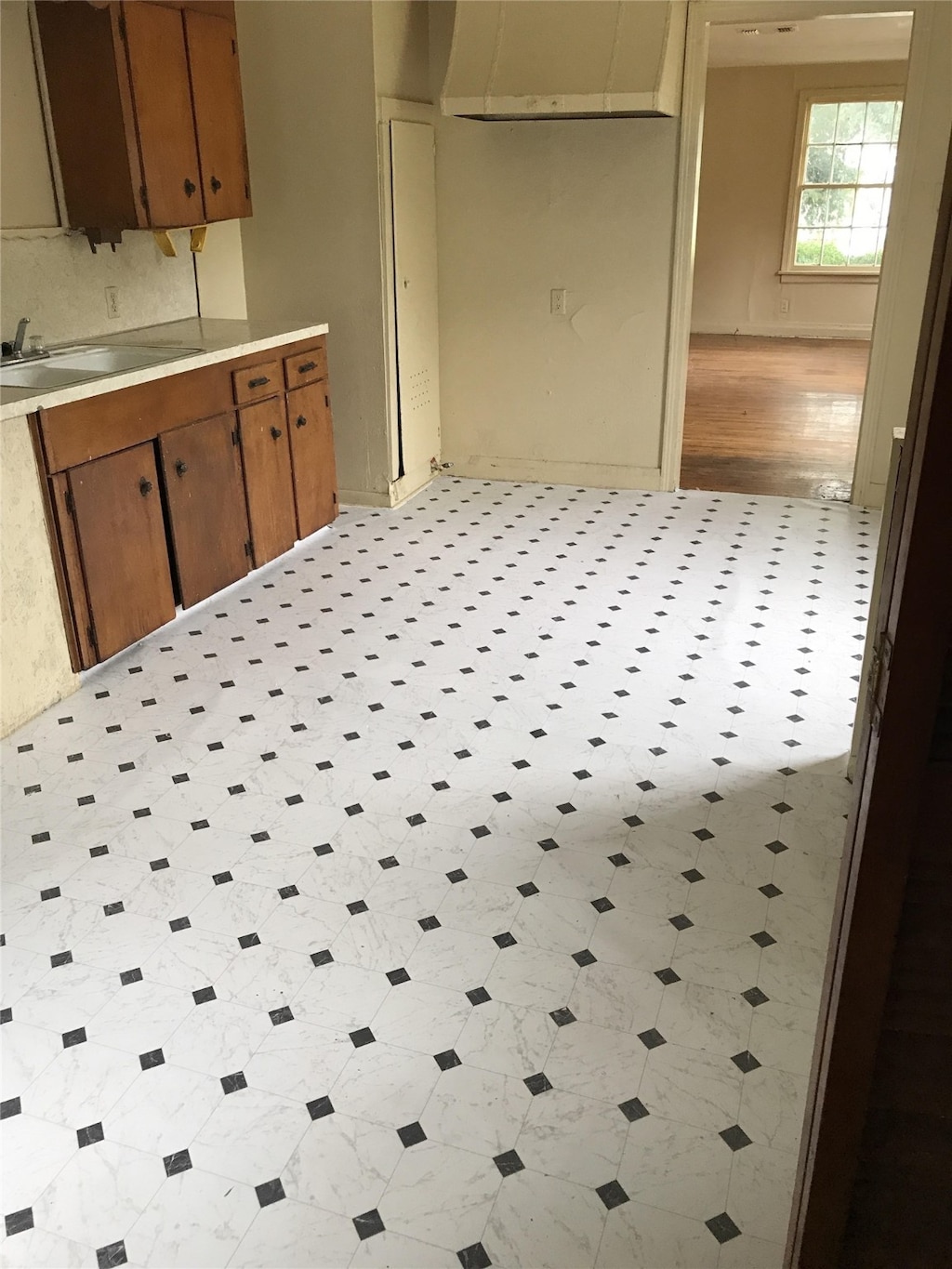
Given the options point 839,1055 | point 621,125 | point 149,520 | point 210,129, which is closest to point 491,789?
point 149,520

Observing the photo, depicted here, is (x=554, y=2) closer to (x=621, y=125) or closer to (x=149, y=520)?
(x=621, y=125)

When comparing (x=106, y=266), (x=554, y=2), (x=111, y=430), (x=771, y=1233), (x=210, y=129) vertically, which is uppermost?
(x=554, y=2)

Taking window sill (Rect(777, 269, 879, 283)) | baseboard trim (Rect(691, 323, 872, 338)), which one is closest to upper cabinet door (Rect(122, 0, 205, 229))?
baseboard trim (Rect(691, 323, 872, 338))

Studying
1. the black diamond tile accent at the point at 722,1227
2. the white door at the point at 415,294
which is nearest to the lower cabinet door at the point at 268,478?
the white door at the point at 415,294

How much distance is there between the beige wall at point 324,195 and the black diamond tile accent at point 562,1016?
4209 millimetres

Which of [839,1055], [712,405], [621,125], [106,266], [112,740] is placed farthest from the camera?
[712,405]

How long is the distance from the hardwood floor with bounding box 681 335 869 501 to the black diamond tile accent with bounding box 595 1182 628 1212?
507 centimetres

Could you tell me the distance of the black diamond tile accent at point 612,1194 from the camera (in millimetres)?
1953

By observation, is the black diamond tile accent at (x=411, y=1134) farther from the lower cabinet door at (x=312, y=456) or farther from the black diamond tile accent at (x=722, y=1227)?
the lower cabinet door at (x=312, y=456)

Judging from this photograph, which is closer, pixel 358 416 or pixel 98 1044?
pixel 98 1044

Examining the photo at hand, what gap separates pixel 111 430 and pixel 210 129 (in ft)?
6.08

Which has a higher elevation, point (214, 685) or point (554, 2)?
point (554, 2)

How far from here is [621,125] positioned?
18.7ft

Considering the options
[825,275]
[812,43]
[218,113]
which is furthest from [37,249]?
[825,275]
